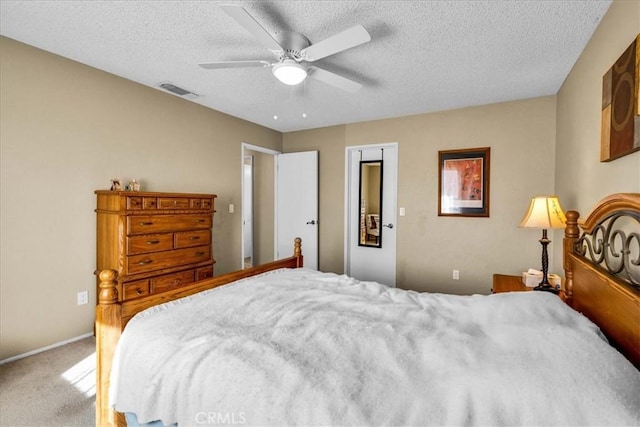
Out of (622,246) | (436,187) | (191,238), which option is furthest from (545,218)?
(191,238)

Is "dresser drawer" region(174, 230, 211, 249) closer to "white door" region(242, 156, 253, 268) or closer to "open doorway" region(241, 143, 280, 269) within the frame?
"open doorway" region(241, 143, 280, 269)

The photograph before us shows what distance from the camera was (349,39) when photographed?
6.10 feet

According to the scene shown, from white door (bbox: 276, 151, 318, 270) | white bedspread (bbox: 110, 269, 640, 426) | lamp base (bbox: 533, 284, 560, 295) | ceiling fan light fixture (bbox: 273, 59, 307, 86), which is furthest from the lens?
white door (bbox: 276, 151, 318, 270)

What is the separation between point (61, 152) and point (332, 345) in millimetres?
2890

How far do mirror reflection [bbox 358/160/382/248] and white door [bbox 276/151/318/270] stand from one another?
735 millimetres

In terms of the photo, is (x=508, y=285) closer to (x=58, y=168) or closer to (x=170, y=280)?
(x=170, y=280)

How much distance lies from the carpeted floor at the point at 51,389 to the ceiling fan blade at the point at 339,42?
2596 mm

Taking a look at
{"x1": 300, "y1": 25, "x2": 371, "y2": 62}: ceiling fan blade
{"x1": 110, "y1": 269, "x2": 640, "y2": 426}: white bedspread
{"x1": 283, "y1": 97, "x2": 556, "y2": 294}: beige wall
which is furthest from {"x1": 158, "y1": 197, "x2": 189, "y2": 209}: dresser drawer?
{"x1": 283, "y1": 97, "x2": 556, "y2": 294}: beige wall

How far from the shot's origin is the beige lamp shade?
2.41 meters

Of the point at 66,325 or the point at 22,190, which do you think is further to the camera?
the point at 66,325

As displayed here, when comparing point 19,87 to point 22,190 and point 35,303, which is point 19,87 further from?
point 35,303

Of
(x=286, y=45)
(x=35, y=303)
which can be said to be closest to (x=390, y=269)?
(x=286, y=45)

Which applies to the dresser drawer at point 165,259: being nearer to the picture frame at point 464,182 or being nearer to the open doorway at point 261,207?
the open doorway at point 261,207

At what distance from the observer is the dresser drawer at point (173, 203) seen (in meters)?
3.00
